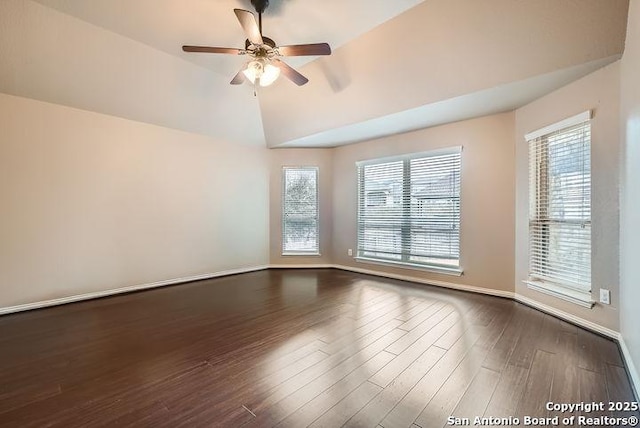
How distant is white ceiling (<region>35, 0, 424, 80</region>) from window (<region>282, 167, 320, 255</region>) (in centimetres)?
285

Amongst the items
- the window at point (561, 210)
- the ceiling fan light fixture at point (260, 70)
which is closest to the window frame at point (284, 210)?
the ceiling fan light fixture at point (260, 70)

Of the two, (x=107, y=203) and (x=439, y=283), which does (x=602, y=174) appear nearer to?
(x=439, y=283)

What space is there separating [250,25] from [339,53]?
1.39m

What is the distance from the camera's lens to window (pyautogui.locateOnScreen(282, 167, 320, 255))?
19.1 feet

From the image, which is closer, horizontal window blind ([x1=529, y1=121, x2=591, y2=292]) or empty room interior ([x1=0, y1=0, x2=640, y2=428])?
empty room interior ([x1=0, y1=0, x2=640, y2=428])

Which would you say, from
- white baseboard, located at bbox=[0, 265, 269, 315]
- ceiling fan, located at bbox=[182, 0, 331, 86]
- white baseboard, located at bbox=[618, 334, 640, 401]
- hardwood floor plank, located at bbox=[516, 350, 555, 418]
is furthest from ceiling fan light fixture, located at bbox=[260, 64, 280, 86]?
white baseboard, located at bbox=[618, 334, 640, 401]

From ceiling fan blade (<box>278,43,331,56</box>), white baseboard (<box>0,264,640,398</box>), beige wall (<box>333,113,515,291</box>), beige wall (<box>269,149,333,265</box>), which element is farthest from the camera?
beige wall (<box>269,149,333,265</box>)

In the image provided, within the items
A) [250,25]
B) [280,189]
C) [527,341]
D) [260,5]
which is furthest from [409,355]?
[280,189]

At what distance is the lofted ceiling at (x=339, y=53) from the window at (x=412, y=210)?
794 mm

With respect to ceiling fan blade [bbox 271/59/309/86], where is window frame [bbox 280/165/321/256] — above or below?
below

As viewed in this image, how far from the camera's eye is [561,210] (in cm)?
309

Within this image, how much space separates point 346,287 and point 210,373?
2.63 metres

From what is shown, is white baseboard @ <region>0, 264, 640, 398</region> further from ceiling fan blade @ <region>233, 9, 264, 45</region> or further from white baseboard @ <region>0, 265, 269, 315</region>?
ceiling fan blade @ <region>233, 9, 264, 45</region>

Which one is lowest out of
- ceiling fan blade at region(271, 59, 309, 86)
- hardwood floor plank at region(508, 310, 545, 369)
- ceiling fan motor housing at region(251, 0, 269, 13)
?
hardwood floor plank at region(508, 310, 545, 369)
